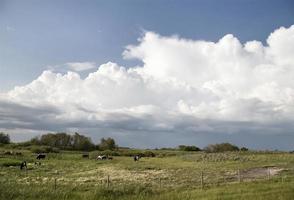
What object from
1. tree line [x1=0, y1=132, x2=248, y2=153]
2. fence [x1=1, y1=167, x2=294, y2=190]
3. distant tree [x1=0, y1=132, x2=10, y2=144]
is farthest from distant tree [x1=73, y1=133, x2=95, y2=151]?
fence [x1=1, y1=167, x2=294, y2=190]

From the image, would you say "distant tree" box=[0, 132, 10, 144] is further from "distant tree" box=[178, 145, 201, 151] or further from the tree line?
"distant tree" box=[178, 145, 201, 151]

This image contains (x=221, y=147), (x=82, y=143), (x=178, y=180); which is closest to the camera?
(x=178, y=180)

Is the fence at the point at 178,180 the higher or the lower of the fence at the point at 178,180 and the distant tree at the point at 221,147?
the lower

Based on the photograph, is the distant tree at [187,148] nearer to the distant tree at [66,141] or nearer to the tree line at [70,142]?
the tree line at [70,142]

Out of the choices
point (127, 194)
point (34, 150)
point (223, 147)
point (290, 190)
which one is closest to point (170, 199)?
point (127, 194)

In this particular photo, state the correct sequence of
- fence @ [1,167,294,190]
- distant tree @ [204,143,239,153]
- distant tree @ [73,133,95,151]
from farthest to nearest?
1. distant tree @ [73,133,95,151]
2. distant tree @ [204,143,239,153]
3. fence @ [1,167,294,190]

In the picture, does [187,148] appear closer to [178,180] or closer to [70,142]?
[70,142]

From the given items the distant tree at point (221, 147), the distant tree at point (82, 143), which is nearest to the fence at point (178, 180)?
the distant tree at point (221, 147)

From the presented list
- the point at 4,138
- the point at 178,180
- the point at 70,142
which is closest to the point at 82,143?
the point at 70,142

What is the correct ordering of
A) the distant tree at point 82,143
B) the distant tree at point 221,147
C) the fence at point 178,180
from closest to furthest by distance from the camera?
1. the fence at point 178,180
2. the distant tree at point 221,147
3. the distant tree at point 82,143

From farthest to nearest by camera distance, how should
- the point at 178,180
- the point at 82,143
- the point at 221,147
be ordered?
the point at 82,143 < the point at 221,147 < the point at 178,180

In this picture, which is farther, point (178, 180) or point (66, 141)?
point (66, 141)

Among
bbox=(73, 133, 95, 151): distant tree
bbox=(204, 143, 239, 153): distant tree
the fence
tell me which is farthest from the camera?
bbox=(73, 133, 95, 151): distant tree

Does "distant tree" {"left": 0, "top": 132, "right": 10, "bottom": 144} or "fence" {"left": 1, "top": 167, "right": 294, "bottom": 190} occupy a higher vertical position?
"distant tree" {"left": 0, "top": 132, "right": 10, "bottom": 144}
